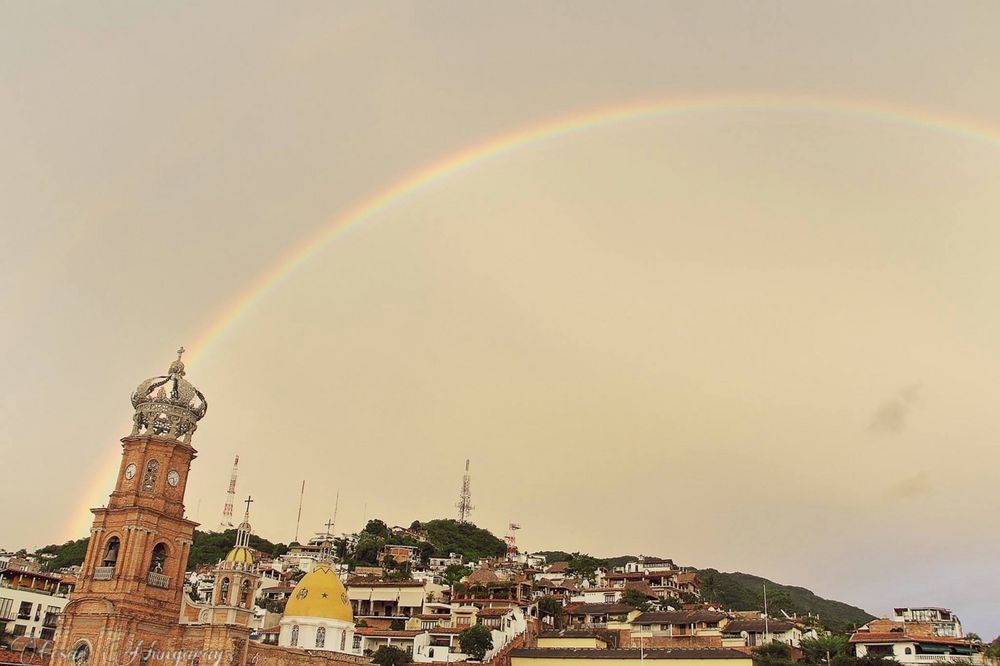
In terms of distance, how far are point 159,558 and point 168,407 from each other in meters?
11.0

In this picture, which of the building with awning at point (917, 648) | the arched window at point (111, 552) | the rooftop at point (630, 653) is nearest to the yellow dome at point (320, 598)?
the arched window at point (111, 552)

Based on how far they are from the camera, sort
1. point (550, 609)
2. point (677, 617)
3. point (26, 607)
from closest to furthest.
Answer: point (26, 607)
point (677, 617)
point (550, 609)

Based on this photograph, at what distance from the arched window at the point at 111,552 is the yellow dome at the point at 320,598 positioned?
1569cm

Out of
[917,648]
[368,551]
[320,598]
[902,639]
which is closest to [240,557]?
[320,598]

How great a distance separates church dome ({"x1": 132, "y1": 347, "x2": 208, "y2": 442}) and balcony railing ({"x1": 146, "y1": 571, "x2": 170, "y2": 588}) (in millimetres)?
10017

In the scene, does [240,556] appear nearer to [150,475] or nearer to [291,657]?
[291,657]

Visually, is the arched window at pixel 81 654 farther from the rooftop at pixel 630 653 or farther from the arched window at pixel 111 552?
the rooftop at pixel 630 653

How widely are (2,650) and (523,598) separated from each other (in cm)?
5390

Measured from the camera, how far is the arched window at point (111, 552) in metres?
61.9

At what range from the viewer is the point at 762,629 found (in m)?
86.0

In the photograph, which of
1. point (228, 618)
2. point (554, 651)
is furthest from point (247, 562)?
point (554, 651)

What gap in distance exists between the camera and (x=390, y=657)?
80375 millimetres

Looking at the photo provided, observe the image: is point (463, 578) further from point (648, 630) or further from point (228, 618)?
point (228, 618)

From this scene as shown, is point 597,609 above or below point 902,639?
above
